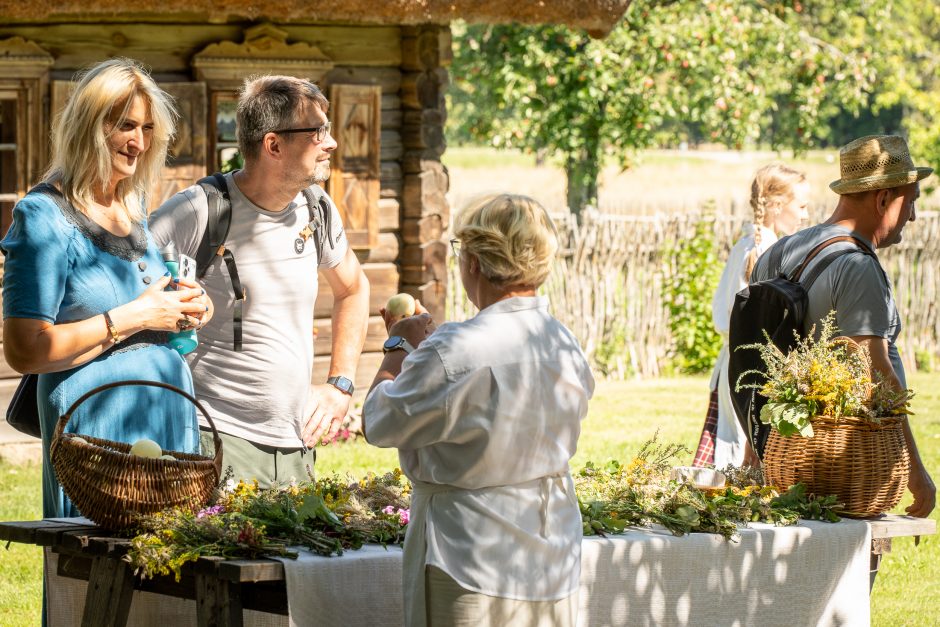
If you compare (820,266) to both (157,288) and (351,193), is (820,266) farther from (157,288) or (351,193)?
(351,193)

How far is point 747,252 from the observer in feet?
22.7

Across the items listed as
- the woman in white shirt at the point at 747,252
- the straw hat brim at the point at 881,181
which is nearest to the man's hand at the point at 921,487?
the straw hat brim at the point at 881,181

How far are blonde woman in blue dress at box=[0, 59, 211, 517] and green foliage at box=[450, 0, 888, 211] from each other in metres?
12.8

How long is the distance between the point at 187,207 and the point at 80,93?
1.67ft

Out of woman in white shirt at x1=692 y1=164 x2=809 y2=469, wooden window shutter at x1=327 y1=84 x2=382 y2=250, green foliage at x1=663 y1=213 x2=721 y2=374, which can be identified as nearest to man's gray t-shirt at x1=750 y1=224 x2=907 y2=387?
woman in white shirt at x1=692 y1=164 x2=809 y2=469

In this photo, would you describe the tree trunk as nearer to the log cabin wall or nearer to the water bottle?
the log cabin wall

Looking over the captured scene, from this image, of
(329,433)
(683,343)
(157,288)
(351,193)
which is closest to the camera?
(157,288)

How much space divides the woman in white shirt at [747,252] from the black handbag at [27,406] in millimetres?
4019

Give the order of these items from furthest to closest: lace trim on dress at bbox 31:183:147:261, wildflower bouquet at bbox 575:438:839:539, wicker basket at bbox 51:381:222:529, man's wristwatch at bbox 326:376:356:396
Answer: man's wristwatch at bbox 326:376:356:396 → wildflower bouquet at bbox 575:438:839:539 → lace trim on dress at bbox 31:183:147:261 → wicker basket at bbox 51:381:222:529

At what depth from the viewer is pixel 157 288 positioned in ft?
11.8

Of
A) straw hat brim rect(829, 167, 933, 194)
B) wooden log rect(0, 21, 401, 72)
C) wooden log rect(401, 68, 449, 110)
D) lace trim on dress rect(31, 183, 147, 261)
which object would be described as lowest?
lace trim on dress rect(31, 183, 147, 261)

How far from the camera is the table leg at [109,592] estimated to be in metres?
3.32

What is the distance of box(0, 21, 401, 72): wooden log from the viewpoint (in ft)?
27.8

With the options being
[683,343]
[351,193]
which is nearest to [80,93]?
[351,193]
